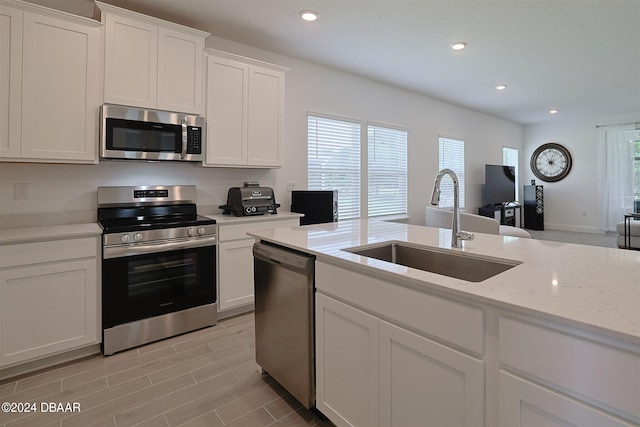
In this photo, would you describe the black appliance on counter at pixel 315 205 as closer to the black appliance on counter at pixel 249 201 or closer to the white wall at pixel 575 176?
the black appliance on counter at pixel 249 201

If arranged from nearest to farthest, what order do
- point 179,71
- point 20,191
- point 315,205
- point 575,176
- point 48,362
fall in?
point 48,362 → point 20,191 → point 179,71 → point 315,205 → point 575,176

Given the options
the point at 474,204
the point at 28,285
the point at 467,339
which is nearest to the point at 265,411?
the point at 467,339

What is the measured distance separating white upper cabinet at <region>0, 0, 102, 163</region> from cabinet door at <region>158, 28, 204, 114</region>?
441 millimetres

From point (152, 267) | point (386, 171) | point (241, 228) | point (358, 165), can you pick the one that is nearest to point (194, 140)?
point (241, 228)

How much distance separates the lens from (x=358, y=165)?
4688 millimetres

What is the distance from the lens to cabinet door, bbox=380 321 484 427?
1.07m

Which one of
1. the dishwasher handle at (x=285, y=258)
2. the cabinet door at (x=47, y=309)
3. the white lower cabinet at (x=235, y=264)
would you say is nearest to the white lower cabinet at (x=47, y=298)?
the cabinet door at (x=47, y=309)

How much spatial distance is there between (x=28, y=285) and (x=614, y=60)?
6.20 metres

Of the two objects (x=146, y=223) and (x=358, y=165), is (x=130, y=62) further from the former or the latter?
(x=358, y=165)

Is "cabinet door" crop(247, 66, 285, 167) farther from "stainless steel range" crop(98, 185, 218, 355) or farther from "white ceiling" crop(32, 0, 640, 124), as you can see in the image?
"stainless steel range" crop(98, 185, 218, 355)

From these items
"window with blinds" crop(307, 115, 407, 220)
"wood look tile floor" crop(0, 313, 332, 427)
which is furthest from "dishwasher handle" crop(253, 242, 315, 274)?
"window with blinds" crop(307, 115, 407, 220)

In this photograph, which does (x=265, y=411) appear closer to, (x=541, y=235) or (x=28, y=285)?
(x=28, y=285)

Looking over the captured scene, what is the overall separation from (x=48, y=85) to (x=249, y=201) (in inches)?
67.5

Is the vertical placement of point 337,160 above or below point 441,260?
above
